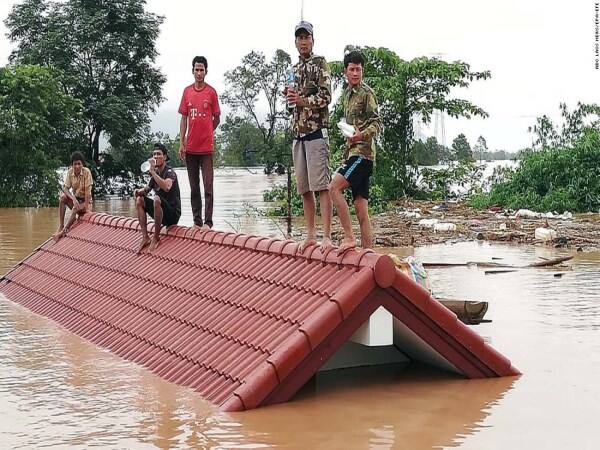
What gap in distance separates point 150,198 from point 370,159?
3.54 metres

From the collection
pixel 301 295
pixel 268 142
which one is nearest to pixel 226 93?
pixel 268 142

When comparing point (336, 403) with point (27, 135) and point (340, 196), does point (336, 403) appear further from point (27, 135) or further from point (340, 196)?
point (27, 135)

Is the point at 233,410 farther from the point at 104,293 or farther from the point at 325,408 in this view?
the point at 104,293

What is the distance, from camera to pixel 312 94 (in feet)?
25.9

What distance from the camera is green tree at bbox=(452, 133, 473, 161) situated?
32.0 m

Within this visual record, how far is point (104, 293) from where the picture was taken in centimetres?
1014

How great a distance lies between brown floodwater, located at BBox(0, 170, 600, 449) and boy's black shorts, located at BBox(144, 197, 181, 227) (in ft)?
5.55

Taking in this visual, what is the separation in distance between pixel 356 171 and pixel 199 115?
10.9ft

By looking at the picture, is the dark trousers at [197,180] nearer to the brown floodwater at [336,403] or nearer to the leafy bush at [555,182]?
the brown floodwater at [336,403]

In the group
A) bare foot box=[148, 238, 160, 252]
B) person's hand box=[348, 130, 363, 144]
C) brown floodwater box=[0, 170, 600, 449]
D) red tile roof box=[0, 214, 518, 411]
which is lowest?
brown floodwater box=[0, 170, 600, 449]

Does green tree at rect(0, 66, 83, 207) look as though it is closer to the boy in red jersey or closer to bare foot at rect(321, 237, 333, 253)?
the boy in red jersey

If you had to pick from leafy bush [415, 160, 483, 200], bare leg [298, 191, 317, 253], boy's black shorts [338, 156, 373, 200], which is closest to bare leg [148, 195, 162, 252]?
bare leg [298, 191, 317, 253]

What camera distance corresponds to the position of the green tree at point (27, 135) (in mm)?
32250

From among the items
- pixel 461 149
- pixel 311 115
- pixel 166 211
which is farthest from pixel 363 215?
pixel 461 149
